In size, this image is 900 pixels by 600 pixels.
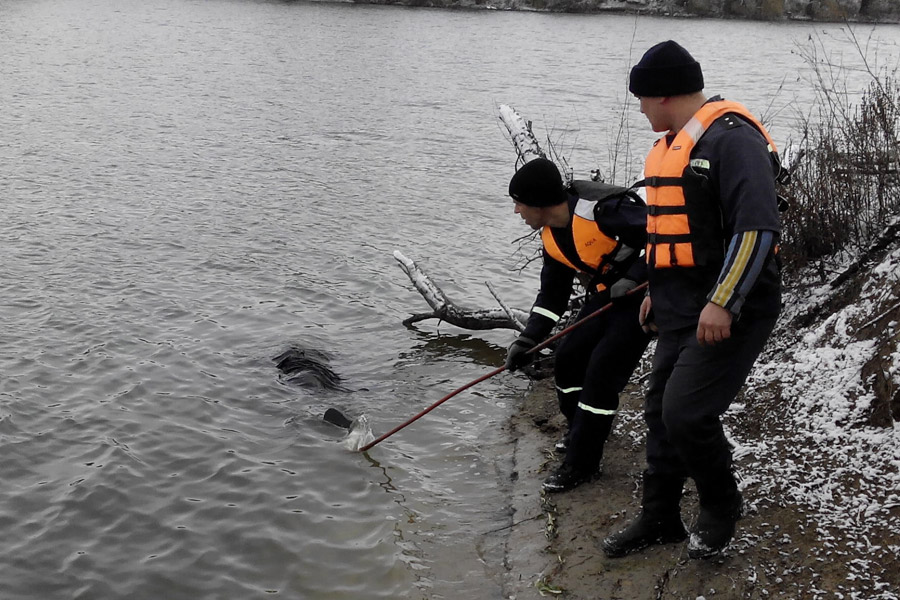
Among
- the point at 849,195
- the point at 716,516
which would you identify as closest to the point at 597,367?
the point at 716,516

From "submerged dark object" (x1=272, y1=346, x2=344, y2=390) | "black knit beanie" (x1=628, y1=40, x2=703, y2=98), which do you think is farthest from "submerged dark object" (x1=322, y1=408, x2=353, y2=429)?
"black knit beanie" (x1=628, y1=40, x2=703, y2=98)

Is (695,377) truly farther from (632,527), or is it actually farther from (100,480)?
(100,480)

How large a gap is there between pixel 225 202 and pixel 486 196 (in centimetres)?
440

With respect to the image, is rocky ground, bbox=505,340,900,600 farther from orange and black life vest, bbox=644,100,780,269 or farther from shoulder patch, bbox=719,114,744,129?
shoulder patch, bbox=719,114,744,129

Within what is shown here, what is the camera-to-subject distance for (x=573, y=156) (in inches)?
658

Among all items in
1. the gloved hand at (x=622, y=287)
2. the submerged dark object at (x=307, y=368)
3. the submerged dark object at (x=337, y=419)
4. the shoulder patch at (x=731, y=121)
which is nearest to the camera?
the shoulder patch at (x=731, y=121)

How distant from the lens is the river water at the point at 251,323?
554cm

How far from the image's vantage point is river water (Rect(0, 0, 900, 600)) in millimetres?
5539

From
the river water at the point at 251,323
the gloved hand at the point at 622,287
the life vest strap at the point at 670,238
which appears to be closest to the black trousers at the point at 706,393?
the life vest strap at the point at 670,238

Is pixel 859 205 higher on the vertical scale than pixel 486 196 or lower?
higher

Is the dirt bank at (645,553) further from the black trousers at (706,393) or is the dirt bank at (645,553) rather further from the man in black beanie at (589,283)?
the black trousers at (706,393)

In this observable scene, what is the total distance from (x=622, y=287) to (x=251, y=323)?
5.54 meters

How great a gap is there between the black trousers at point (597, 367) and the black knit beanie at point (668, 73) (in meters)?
1.46

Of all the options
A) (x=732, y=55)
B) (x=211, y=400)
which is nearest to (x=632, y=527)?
(x=211, y=400)
